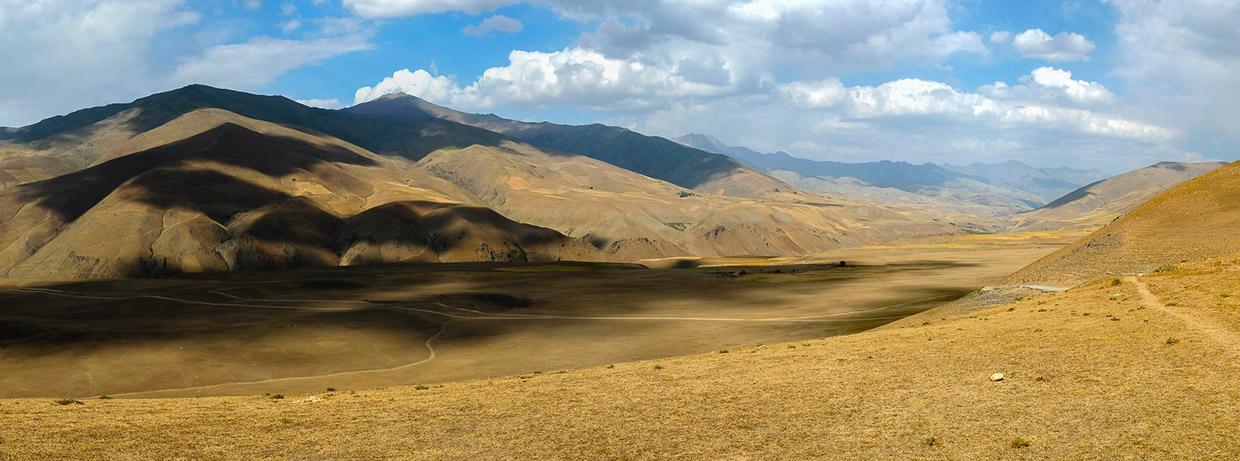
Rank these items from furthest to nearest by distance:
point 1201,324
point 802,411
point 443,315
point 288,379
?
point 443,315
point 288,379
point 1201,324
point 802,411

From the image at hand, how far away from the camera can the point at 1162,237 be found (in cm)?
5838

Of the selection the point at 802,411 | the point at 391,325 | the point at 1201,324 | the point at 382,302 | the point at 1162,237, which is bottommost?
the point at 391,325

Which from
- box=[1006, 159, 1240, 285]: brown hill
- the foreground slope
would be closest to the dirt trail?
the foreground slope

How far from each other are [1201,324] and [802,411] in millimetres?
19728

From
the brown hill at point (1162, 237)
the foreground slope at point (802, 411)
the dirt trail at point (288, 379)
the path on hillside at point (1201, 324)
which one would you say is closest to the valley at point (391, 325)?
the dirt trail at point (288, 379)

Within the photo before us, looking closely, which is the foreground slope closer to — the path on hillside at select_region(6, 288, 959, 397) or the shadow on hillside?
the path on hillside at select_region(6, 288, 959, 397)

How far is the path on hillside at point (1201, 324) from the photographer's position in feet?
88.6

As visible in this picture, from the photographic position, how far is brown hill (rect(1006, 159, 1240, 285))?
54375 mm

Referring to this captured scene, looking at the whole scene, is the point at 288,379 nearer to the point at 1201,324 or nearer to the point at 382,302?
the point at 382,302

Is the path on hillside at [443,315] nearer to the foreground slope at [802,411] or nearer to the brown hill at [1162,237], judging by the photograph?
A: the brown hill at [1162,237]

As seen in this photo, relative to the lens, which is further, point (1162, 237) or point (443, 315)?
point (443, 315)

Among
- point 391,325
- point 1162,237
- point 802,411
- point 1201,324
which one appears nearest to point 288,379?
point 391,325

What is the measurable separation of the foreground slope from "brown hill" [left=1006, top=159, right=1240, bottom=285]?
71.6ft

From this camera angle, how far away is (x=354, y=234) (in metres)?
193
